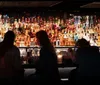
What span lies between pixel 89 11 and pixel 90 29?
398 mm

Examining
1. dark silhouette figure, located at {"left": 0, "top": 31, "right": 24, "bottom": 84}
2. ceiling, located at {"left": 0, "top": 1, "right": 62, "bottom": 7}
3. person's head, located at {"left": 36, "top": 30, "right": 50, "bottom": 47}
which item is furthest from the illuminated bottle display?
dark silhouette figure, located at {"left": 0, "top": 31, "right": 24, "bottom": 84}

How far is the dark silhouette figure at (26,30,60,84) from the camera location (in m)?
5.89

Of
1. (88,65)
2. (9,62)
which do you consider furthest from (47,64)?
(88,65)

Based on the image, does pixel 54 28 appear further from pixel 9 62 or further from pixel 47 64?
pixel 9 62

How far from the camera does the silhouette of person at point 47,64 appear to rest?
5.89m

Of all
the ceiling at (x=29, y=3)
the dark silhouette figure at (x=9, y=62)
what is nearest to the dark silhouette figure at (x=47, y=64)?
the dark silhouette figure at (x=9, y=62)

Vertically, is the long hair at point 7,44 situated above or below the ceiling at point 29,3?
below

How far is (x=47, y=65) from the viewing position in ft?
19.4

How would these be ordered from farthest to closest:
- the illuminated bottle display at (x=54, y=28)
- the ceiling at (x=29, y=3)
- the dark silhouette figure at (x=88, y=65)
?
the illuminated bottle display at (x=54, y=28) < the ceiling at (x=29, y=3) < the dark silhouette figure at (x=88, y=65)

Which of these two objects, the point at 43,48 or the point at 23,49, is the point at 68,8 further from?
the point at 43,48

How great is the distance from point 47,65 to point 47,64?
16 millimetres

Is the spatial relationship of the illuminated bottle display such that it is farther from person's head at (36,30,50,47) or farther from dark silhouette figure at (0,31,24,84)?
dark silhouette figure at (0,31,24,84)

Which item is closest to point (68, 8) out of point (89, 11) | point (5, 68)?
point (89, 11)

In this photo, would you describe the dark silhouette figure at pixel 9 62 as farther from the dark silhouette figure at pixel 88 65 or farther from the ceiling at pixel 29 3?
the ceiling at pixel 29 3
